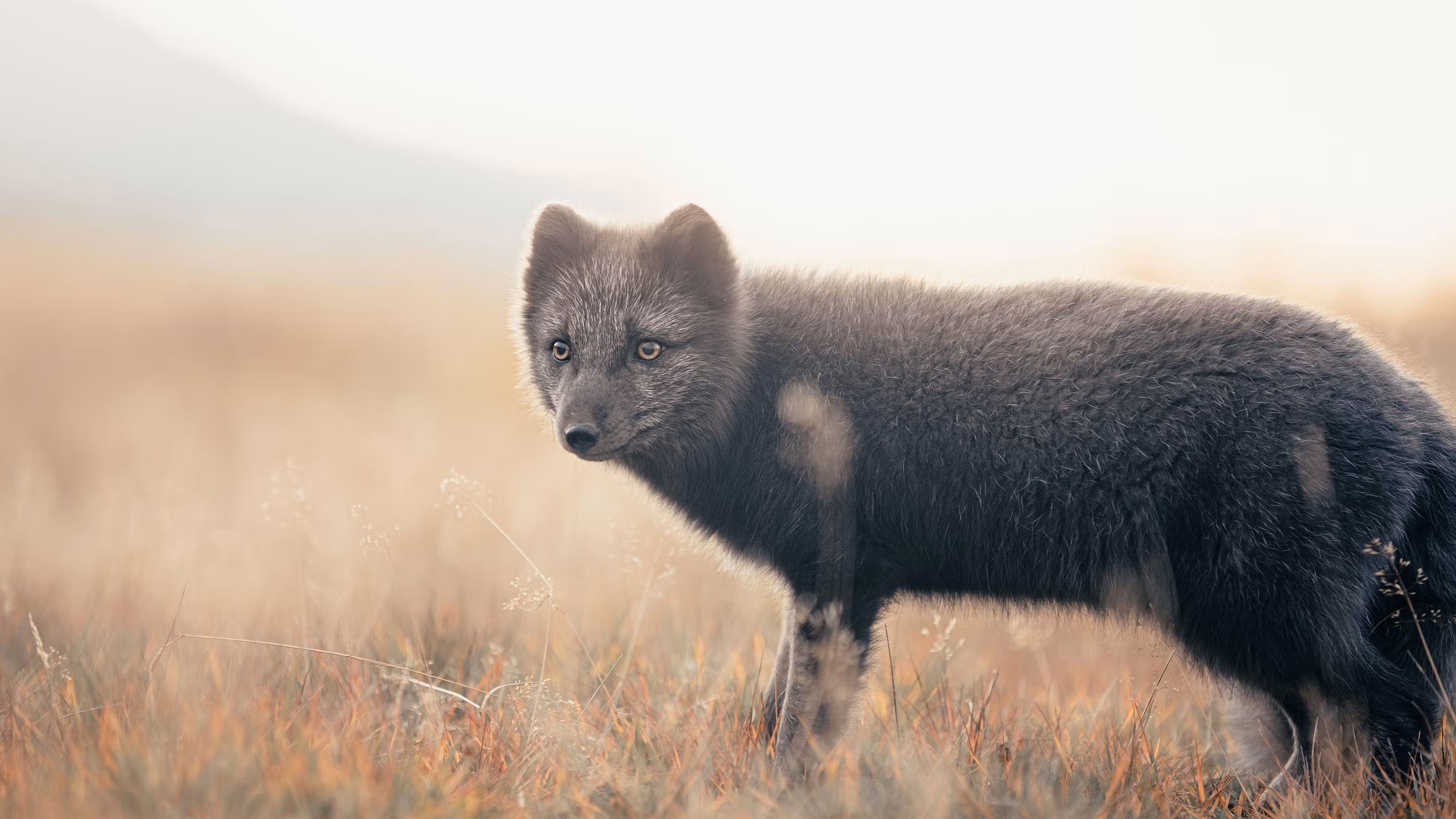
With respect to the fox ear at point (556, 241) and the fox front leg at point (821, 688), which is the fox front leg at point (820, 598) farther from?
the fox ear at point (556, 241)

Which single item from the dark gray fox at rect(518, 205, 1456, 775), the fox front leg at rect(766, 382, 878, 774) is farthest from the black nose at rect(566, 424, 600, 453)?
the fox front leg at rect(766, 382, 878, 774)

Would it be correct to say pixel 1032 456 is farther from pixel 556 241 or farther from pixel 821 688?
pixel 556 241

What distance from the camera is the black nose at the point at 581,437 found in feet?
12.0

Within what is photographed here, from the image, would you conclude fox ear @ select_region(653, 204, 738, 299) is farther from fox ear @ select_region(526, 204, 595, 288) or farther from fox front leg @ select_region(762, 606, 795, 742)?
fox front leg @ select_region(762, 606, 795, 742)

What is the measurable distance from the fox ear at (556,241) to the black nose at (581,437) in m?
0.89

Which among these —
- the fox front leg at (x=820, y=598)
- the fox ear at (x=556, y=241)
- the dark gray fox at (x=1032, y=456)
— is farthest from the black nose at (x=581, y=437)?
the fox ear at (x=556, y=241)

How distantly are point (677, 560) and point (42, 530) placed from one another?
3827mm

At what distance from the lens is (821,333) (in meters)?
3.99

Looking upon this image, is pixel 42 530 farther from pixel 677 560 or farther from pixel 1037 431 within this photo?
pixel 1037 431

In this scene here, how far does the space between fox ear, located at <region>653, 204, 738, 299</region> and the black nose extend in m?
0.76

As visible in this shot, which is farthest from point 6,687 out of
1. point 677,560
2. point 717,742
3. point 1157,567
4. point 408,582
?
point 1157,567

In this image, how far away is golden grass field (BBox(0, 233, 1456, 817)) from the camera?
9.05 ft

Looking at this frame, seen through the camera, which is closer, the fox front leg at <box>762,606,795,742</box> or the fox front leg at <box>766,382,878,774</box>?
the fox front leg at <box>766,382,878,774</box>

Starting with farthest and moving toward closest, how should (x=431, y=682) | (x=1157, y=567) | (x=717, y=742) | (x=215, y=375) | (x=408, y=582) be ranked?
1. (x=215, y=375)
2. (x=408, y=582)
3. (x=431, y=682)
4. (x=1157, y=567)
5. (x=717, y=742)
